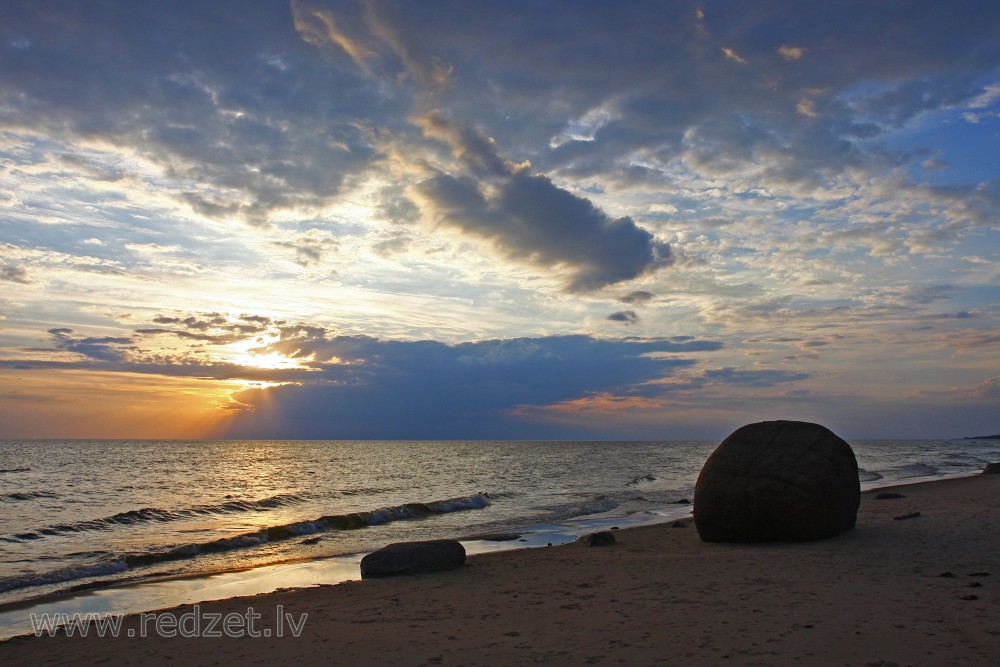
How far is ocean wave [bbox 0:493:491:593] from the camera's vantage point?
610 inches

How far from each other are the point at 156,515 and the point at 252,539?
8.59 meters

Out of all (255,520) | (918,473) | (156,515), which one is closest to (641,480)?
(918,473)

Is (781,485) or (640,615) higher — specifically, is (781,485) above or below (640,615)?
above

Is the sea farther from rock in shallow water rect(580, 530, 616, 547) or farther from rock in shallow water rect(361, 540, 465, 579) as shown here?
rock in shallow water rect(361, 540, 465, 579)

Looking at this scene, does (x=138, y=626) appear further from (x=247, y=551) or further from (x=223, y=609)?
(x=247, y=551)

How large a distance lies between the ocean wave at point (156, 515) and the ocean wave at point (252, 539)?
19.8 ft

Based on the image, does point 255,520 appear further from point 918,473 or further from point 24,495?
point 918,473

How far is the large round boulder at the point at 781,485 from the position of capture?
46.2 ft

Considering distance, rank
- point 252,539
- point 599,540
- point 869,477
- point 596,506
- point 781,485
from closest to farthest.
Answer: point 781,485 < point 599,540 < point 252,539 < point 596,506 < point 869,477

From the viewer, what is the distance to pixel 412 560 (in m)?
13.7

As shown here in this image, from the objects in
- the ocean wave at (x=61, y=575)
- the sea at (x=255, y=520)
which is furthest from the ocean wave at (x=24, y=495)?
the ocean wave at (x=61, y=575)

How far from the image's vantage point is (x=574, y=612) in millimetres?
9273

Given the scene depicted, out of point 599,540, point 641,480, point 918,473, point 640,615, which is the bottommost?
point 641,480

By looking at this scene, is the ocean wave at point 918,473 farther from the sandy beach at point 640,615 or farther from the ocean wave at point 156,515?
the ocean wave at point 156,515
